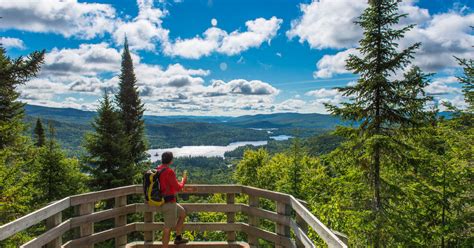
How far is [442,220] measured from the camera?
15438 mm

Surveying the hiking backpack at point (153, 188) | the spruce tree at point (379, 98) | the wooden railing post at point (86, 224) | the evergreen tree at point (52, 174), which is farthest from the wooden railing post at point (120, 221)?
the evergreen tree at point (52, 174)

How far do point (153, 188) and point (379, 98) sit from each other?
31.4 feet

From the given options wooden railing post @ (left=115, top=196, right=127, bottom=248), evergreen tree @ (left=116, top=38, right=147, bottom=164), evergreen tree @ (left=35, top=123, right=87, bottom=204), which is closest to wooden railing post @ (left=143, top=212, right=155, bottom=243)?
wooden railing post @ (left=115, top=196, right=127, bottom=248)

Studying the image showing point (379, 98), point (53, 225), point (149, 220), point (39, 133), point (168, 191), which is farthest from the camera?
point (39, 133)

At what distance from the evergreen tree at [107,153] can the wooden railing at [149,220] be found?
15.3m

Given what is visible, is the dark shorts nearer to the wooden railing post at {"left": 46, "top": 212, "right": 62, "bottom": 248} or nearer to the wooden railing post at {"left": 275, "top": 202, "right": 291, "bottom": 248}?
the wooden railing post at {"left": 46, "top": 212, "right": 62, "bottom": 248}

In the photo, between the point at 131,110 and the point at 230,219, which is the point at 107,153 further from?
the point at 230,219

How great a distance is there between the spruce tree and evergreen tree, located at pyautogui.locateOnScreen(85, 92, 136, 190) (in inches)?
592

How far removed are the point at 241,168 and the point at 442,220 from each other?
93.9ft

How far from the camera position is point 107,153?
21.3m

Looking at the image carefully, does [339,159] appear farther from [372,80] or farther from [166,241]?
[166,241]

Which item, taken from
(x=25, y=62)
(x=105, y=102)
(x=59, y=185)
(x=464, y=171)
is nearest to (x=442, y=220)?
(x=464, y=171)

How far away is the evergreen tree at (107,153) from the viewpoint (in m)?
21.3

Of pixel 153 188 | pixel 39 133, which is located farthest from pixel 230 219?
pixel 39 133
